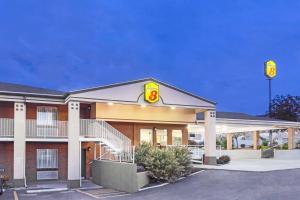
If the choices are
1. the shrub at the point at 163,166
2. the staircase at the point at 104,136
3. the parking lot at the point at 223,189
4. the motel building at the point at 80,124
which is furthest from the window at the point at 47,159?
the shrub at the point at 163,166

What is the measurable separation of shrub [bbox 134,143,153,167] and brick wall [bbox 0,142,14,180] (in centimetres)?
856

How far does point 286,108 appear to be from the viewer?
195 feet

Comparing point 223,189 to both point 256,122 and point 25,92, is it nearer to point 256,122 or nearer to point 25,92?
point 25,92

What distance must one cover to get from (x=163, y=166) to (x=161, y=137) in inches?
425

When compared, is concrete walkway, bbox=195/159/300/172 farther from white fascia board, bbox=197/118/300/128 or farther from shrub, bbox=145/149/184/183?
white fascia board, bbox=197/118/300/128

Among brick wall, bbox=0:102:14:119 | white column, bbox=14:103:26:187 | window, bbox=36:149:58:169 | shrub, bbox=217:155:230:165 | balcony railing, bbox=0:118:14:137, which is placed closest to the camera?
white column, bbox=14:103:26:187

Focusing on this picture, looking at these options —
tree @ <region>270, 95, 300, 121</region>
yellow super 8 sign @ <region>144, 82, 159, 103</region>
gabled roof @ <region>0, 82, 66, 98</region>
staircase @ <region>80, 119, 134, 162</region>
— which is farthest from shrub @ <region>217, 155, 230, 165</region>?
tree @ <region>270, 95, 300, 121</region>

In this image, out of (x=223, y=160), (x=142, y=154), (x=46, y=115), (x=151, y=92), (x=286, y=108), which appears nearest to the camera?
(x=142, y=154)

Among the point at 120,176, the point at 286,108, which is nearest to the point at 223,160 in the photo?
the point at 120,176

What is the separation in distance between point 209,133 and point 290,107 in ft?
108

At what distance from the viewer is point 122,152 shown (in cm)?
2506

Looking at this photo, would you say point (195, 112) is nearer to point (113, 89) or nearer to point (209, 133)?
point (209, 133)

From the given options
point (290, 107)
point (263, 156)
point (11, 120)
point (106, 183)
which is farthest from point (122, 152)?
point (290, 107)

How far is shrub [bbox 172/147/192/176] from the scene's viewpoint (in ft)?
78.5
